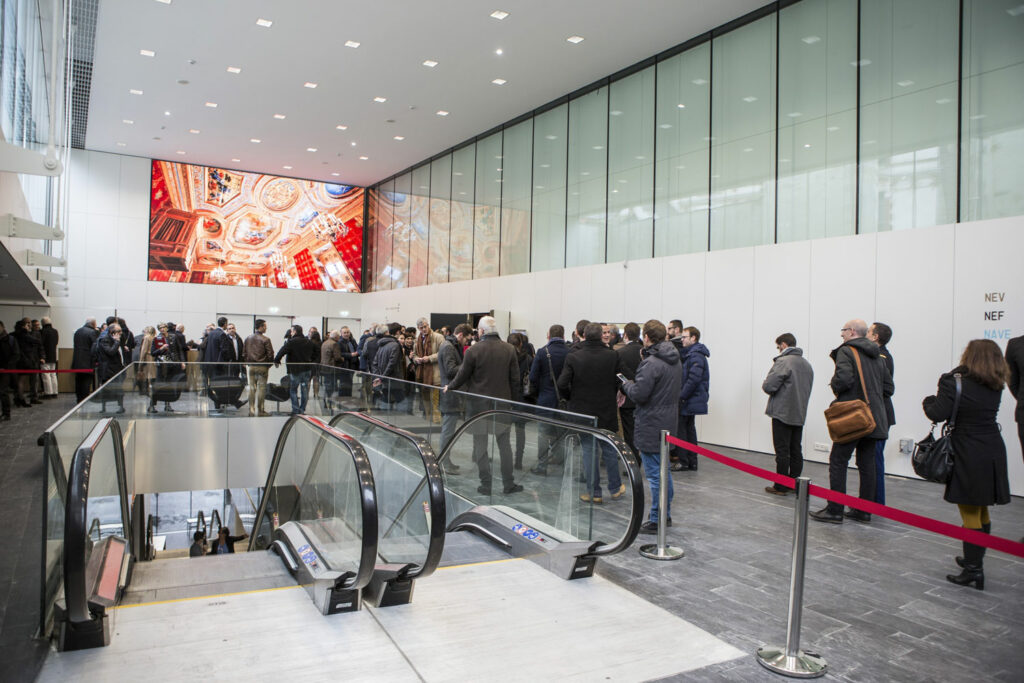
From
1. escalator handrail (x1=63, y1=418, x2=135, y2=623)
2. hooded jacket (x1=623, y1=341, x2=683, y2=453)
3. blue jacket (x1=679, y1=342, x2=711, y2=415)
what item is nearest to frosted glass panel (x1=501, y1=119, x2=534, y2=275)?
blue jacket (x1=679, y1=342, x2=711, y2=415)

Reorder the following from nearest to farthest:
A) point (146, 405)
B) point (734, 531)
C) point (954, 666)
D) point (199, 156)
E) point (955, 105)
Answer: point (954, 666) < point (734, 531) < point (955, 105) < point (146, 405) < point (199, 156)

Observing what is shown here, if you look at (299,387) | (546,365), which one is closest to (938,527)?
(546,365)

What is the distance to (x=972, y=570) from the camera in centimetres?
423

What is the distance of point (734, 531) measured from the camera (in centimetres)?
546

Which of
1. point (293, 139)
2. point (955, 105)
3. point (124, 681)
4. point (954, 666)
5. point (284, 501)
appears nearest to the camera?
point (124, 681)

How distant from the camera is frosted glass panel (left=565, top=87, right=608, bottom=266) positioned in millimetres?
13289

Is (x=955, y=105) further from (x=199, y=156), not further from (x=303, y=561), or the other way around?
(x=199, y=156)

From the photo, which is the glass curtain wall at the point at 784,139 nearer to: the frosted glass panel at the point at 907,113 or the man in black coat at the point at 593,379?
the frosted glass panel at the point at 907,113

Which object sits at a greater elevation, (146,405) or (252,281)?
(252,281)

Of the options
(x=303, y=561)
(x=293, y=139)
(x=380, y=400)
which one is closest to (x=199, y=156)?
(x=293, y=139)

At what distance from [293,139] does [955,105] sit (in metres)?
15.4

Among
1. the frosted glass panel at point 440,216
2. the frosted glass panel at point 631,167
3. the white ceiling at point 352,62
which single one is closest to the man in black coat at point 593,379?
the frosted glass panel at point 631,167

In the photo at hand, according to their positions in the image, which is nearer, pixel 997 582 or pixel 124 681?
pixel 124 681

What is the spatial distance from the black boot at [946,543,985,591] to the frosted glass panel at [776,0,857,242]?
224 inches
